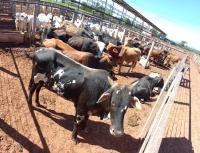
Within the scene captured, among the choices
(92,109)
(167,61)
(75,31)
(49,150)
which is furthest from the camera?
(167,61)

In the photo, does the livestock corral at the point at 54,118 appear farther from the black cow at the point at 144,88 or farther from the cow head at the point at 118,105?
the black cow at the point at 144,88

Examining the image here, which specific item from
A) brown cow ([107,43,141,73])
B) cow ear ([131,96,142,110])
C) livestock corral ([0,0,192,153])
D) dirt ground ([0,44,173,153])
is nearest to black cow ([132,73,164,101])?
livestock corral ([0,0,192,153])

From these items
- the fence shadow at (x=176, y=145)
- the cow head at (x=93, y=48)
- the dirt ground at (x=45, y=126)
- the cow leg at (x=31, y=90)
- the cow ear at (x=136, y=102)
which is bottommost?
the fence shadow at (x=176, y=145)

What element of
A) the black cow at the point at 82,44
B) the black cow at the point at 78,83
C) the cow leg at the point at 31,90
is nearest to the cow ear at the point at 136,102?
the black cow at the point at 78,83

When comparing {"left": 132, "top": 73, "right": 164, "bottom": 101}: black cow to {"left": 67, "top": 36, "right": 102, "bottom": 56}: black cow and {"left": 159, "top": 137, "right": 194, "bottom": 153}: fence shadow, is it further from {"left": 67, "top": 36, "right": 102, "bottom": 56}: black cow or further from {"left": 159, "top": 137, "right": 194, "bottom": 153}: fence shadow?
{"left": 67, "top": 36, "right": 102, "bottom": 56}: black cow

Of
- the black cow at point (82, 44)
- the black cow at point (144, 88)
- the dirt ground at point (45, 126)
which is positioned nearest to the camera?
the dirt ground at point (45, 126)

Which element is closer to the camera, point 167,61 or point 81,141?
point 81,141

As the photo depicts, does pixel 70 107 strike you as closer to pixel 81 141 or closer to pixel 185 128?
pixel 81 141

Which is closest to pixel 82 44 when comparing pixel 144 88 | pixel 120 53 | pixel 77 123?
pixel 120 53

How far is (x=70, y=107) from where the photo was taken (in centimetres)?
669

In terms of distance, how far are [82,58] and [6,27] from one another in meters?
7.16

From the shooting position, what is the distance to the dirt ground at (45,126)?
15.3ft

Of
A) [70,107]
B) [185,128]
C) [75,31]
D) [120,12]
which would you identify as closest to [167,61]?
[75,31]

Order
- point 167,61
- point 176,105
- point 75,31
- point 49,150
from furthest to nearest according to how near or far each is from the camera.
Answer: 1. point 167,61
2. point 75,31
3. point 176,105
4. point 49,150
